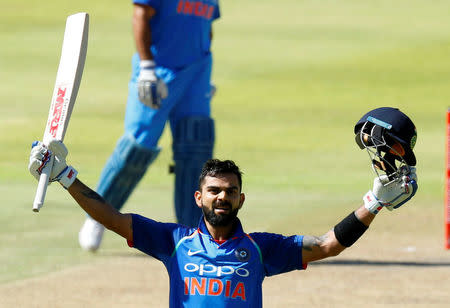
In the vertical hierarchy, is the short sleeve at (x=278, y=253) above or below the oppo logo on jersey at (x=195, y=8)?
below

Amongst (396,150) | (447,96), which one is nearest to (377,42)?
(447,96)

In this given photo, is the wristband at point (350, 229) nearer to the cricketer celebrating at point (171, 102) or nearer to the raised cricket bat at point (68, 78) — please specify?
the raised cricket bat at point (68, 78)

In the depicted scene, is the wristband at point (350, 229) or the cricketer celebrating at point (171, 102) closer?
the wristband at point (350, 229)

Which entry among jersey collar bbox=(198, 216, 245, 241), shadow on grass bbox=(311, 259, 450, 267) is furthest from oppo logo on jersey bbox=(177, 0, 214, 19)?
jersey collar bbox=(198, 216, 245, 241)

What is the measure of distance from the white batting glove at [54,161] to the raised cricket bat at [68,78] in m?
0.16

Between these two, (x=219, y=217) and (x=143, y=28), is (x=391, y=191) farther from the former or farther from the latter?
(x=143, y=28)

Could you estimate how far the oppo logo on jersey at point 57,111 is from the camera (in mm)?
5829

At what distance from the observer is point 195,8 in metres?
9.33

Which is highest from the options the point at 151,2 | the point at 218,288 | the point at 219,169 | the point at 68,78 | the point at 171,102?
the point at 68,78

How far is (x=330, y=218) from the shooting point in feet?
37.4

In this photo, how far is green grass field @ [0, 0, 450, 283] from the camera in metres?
11.4

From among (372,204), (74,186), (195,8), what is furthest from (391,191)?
(195,8)

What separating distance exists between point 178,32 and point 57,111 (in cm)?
348

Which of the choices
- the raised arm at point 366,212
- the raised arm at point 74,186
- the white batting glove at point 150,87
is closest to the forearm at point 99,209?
the raised arm at point 74,186
